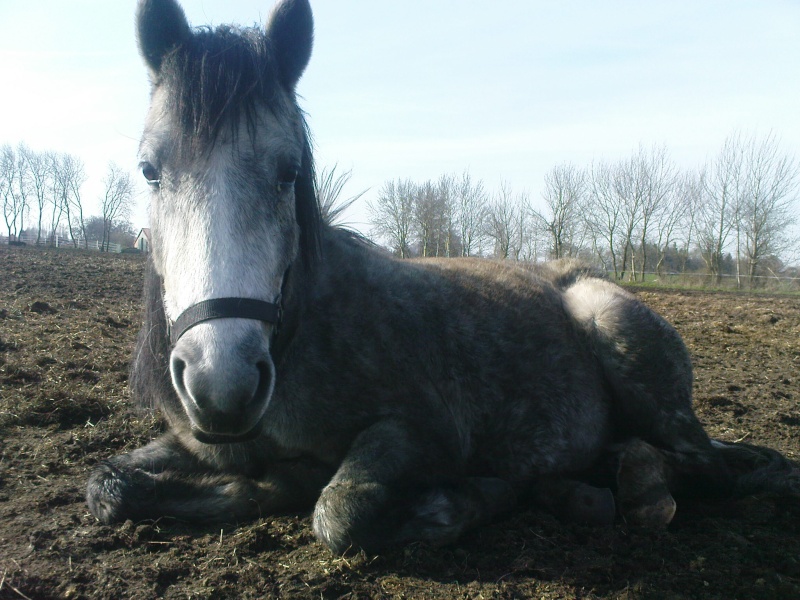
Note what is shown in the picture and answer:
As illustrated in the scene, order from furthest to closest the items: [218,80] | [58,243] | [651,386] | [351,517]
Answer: [58,243] < [651,386] < [218,80] < [351,517]

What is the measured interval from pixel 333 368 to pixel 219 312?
1110mm

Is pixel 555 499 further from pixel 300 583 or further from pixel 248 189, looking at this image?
pixel 248 189

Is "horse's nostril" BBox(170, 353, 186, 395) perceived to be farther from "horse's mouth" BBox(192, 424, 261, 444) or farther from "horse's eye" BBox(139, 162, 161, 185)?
"horse's eye" BBox(139, 162, 161, 185)

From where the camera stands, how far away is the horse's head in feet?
7.19

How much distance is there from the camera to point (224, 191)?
98.8 inches

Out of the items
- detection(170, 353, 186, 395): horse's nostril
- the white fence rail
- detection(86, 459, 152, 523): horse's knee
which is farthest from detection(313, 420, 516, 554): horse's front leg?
the white fence rail

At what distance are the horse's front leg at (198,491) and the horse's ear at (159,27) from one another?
2.26 metres

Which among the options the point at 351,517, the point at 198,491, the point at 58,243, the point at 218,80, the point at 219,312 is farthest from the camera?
the point at 58,243

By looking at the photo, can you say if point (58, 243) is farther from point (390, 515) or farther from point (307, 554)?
point (390, 515)

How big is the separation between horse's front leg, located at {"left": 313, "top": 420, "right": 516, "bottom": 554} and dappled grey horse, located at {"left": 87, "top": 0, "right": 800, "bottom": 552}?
1 centimetres

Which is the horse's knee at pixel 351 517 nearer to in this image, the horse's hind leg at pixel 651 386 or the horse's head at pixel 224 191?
the horse's head at pixel 224 191

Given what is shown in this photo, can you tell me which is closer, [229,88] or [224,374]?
[224,374]

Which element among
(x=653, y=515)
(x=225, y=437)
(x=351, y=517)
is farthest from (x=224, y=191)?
(x=653, y=515)

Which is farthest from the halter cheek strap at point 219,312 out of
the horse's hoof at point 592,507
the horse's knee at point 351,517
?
the horse's hoof at point 592,507
